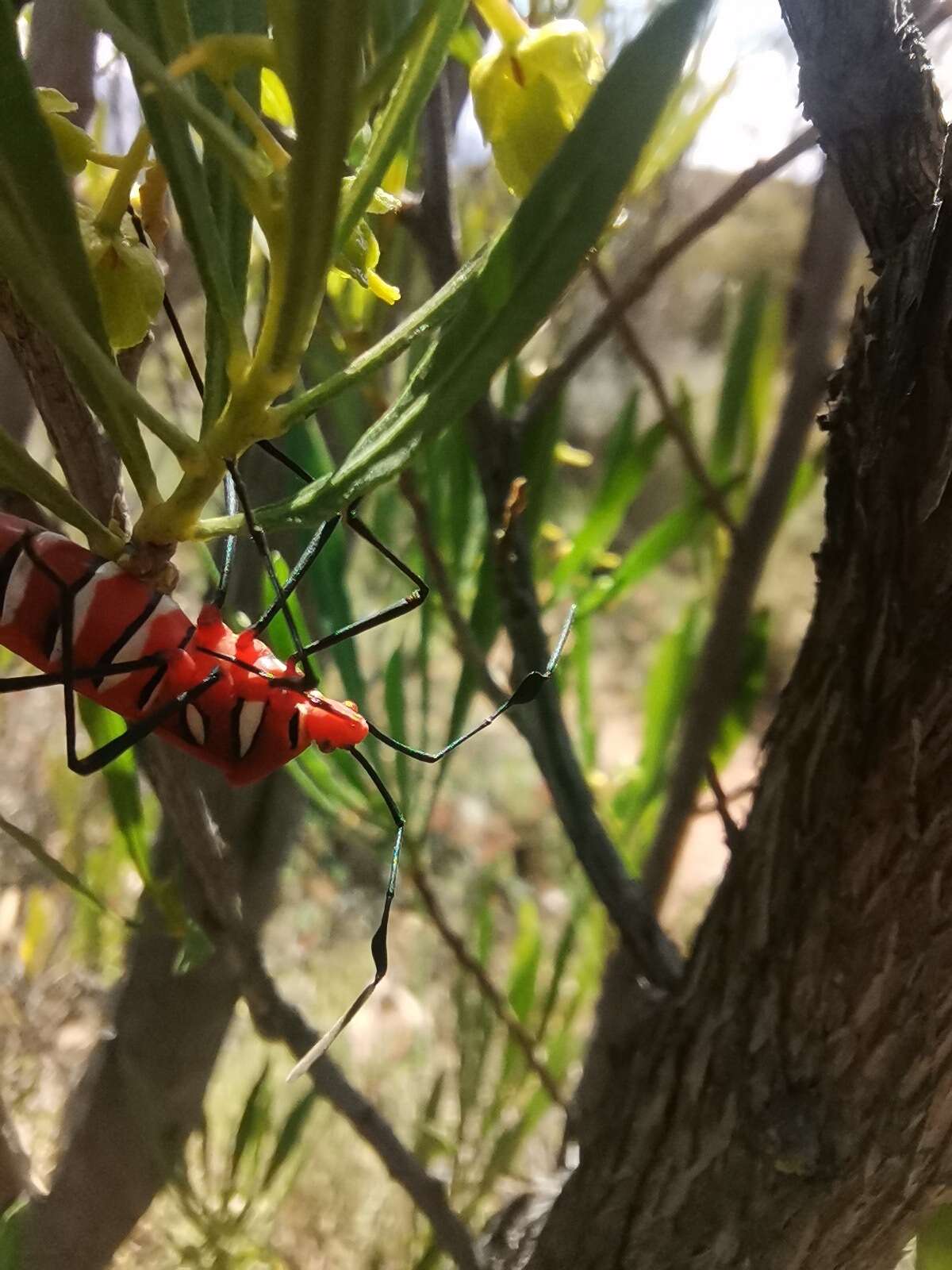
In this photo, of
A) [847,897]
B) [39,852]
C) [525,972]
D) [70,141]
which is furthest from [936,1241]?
[70,141]

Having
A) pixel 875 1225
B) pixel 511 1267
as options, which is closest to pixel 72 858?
pixel 511 1267

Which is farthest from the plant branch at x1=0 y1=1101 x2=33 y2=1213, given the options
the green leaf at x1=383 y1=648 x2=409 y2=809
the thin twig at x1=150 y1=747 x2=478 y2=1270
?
the green leaf at x1=383 y1=648 x2=409 y2=809

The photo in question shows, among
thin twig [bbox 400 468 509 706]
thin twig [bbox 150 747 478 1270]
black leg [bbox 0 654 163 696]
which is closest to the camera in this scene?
black leg [bbox 0 654 163 696]

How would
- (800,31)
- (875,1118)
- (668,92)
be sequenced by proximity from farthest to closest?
(875,1118) < (800,31) < (668,92)

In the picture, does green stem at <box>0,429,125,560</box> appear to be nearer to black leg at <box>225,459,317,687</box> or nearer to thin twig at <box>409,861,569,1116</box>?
black leg at <box>225,459,317,687</box>

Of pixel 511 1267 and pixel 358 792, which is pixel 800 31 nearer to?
pixel 358 792
